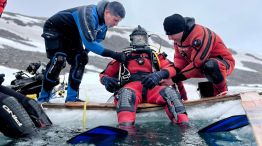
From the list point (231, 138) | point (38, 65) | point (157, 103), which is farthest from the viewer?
point (38, 65)

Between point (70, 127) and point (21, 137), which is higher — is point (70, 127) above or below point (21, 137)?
below

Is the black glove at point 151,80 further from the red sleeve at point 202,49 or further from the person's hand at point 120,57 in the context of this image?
the red sleeve at point 202,49


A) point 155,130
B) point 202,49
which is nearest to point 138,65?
point 202,49

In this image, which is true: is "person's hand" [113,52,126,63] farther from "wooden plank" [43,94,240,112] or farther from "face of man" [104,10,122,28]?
"wooden plank" [43,94,240,112]

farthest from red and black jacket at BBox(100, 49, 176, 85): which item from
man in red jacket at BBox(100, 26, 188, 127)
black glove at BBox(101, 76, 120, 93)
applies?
black glove at BBox(101, 76, 120, 93)

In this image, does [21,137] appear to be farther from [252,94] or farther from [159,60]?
[252,94]

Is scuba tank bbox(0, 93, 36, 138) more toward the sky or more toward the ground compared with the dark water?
more toward the sky

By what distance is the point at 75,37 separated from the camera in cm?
708

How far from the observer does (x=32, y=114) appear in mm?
5152

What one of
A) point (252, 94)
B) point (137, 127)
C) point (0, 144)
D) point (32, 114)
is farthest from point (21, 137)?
point (252, 94)

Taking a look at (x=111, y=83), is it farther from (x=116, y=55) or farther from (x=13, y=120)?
(x=13, y=120)

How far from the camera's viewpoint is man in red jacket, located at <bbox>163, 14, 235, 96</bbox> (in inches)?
263

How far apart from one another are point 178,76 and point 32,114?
3.06m

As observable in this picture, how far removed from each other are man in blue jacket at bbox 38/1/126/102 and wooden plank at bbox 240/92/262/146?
6.79ft
